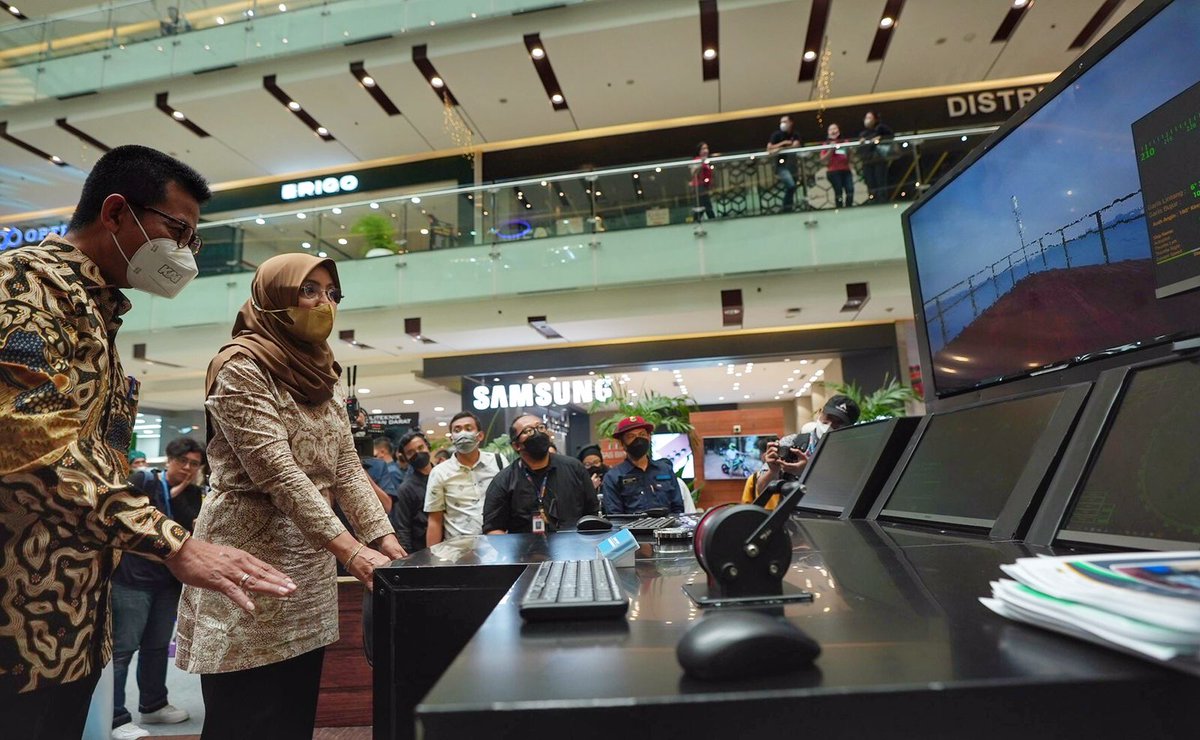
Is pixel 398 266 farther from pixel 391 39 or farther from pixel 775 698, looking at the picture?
pixel 775 698

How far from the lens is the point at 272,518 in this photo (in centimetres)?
134


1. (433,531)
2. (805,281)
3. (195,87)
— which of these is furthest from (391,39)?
(433,531)

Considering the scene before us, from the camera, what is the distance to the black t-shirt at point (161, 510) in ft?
10.8

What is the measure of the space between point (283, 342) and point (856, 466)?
1.55 m

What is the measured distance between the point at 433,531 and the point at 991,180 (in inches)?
145

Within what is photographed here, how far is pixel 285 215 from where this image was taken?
921 centimetres

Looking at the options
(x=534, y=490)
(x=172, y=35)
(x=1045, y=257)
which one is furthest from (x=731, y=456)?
(x=172, y=35)

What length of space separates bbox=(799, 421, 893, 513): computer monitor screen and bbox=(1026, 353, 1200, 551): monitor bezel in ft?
2.14

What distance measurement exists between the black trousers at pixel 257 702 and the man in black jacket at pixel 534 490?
2.36 metres

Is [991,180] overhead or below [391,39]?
below

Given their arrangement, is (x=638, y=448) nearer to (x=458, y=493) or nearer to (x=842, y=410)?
(x=458, y=493)

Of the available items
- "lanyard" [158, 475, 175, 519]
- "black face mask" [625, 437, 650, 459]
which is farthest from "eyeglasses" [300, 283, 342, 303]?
"black face mask" [625, 437, 650, 459]

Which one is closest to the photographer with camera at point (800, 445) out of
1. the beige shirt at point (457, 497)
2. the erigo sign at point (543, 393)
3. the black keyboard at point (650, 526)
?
the black keyboard at point (650, 526)

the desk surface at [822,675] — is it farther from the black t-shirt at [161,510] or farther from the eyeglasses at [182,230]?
the black t-shirt at [161,510]
